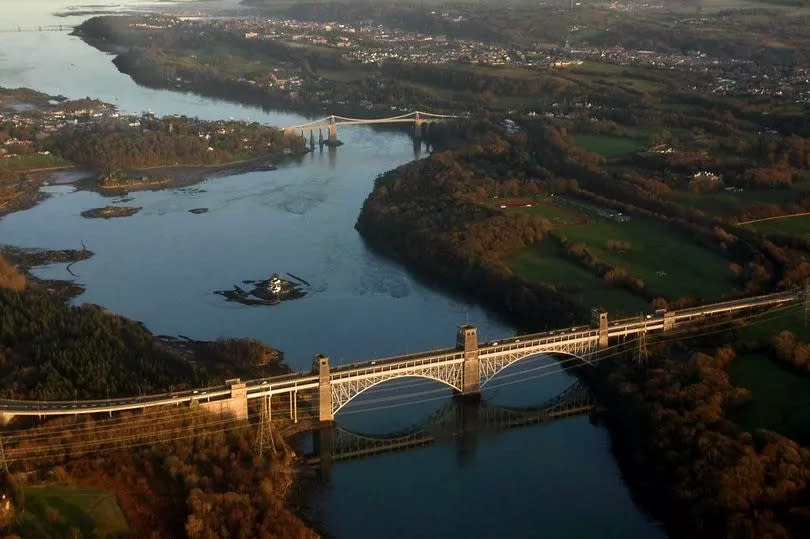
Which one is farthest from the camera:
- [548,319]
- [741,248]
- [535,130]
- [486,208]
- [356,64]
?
[356,64]

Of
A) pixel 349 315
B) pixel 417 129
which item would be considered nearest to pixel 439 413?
pixel 349 315

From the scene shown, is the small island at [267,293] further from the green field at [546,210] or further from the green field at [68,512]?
the green field at [68,512]

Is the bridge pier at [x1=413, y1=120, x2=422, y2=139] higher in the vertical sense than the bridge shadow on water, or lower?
lower

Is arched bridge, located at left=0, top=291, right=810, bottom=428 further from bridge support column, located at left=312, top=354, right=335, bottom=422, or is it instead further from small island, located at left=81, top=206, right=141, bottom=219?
small island, located at left=81, top=206, right=141, bottom=219

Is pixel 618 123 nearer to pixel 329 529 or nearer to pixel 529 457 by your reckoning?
pixel 529 457

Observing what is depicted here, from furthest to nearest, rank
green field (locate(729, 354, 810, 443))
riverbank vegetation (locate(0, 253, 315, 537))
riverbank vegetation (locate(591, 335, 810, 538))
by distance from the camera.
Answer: green field (locate(729, 354, 810, 443))
riverbank vegetation (locate(591, 335, 810, 538))
riverbank vegetation (locate(0, 253, 315, 537))

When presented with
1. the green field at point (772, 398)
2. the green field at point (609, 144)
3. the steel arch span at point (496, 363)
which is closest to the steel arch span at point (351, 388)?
the steel arch span at point (496, 363)

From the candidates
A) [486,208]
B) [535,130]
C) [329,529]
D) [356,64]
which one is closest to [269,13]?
[356,64]

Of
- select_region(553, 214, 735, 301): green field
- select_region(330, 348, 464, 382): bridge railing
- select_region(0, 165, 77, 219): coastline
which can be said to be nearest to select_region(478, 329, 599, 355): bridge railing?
select_region(330, 348, 464, 382): bridge railing
